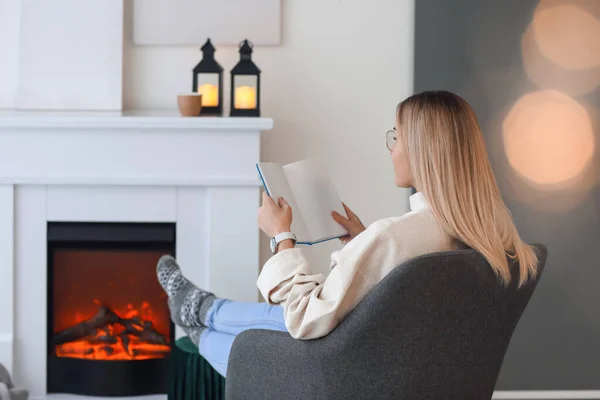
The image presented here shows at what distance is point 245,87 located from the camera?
10.3 ft

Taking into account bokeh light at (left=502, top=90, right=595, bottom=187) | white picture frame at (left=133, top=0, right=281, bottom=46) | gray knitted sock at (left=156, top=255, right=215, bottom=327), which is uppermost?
white picture frame at (left=133, top=0, right=281, bottom=46)

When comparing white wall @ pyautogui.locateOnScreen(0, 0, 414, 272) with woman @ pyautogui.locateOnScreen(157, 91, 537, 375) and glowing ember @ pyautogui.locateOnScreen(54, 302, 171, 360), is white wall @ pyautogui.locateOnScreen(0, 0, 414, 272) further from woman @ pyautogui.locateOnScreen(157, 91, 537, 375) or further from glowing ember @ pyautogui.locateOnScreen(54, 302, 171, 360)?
woman @ pyautogui.locateOnScreen(157, 91, 537, 375)

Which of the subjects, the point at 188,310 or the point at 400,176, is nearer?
the point at 400,176

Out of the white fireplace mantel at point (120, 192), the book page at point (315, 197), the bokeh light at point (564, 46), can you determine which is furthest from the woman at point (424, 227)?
the bokeh light at point (564, 46)

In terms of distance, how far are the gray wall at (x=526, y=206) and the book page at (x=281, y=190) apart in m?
1.26

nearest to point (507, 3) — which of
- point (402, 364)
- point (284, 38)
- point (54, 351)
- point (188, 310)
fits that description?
point (284, 38)

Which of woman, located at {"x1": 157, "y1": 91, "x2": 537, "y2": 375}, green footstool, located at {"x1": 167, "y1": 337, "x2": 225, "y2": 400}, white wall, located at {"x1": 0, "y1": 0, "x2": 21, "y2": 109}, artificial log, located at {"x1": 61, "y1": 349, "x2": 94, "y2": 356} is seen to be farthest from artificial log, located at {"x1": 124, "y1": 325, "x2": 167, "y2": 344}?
woman, located at {"x1": 157, "y1": 91, "x2": 537, "y2": 375}

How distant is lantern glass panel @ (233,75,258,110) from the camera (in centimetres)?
312

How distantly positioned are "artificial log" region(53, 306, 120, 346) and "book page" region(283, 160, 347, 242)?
1199mm

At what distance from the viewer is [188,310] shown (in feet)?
8.96

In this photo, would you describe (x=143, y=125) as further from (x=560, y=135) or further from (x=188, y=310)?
(x=560, y=135)

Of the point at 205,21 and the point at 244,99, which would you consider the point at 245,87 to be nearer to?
the point at 244,99

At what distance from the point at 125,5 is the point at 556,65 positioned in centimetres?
173

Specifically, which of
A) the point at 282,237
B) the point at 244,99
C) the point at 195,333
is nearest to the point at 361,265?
the point at 282,237
